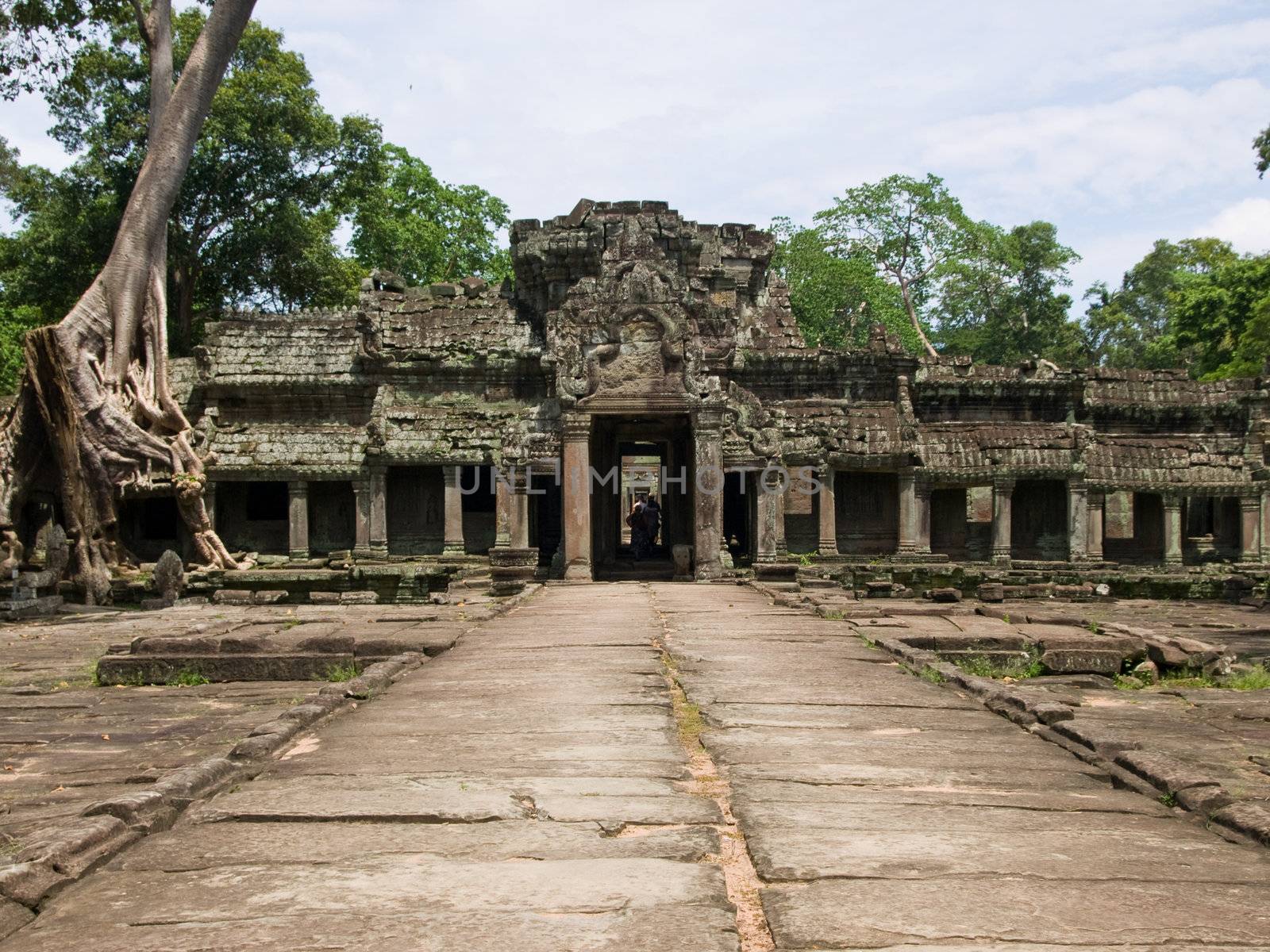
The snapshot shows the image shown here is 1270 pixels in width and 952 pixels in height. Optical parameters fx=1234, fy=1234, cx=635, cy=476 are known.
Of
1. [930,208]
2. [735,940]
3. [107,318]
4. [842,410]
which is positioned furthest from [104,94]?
[735,940]

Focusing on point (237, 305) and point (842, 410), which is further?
point (237, 305)

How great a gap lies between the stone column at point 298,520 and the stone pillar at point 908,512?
10.9 meters

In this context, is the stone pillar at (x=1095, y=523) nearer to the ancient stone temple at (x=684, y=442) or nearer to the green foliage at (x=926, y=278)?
the ancient stone temple at (x=684, y=442)

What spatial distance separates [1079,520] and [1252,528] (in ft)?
12.5

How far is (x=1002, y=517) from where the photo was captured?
2317cm

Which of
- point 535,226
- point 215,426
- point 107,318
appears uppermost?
point 535,226

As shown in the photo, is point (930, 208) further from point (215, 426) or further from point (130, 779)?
point (130, 779)

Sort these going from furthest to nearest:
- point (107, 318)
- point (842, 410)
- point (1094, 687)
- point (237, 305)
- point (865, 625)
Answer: point (237, 305) < point (842, 410) < point (107, 318) < point (865, 625) < point (1094, 687)

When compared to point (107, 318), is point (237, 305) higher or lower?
higher

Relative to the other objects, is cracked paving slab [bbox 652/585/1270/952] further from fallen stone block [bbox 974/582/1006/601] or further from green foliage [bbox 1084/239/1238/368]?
green foliage [bbox 1084/239/1238/368]

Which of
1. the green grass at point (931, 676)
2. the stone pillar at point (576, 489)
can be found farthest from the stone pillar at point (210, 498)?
the green grass at point (931, 676)

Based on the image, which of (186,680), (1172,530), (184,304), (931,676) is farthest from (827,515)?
(184,304)

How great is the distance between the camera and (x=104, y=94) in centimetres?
3381

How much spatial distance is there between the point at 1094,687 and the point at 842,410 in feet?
47.0
